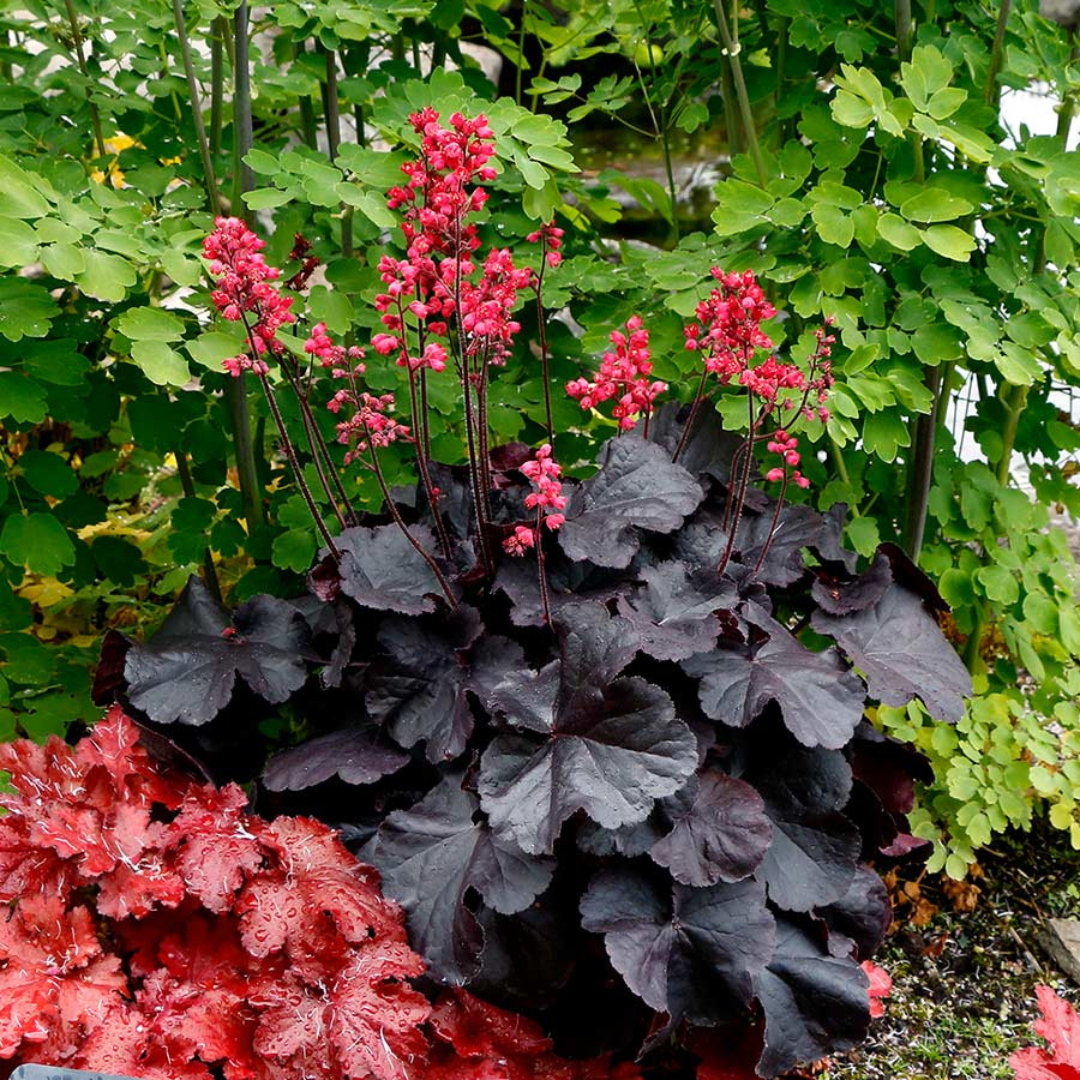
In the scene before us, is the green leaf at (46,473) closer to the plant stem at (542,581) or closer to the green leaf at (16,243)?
the green leaf at (16,243)

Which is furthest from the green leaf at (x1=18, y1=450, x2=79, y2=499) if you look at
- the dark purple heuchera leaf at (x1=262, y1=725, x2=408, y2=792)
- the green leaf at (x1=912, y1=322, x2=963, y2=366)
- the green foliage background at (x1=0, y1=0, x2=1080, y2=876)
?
the green leaf at (x1=912, y1=322, x2=963, y2=366)

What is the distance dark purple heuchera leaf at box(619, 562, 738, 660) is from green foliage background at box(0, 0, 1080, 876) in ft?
1.20

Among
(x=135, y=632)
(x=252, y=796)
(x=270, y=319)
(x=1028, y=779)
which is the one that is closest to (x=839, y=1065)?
(x=1028, y=779)

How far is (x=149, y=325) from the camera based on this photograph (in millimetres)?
1938

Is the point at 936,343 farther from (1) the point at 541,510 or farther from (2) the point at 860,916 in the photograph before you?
(2) the point at 860,916

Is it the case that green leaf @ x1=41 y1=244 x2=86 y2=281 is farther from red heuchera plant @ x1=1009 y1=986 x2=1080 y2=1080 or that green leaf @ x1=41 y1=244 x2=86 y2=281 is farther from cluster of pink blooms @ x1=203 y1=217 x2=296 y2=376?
red heuchera plant @ x1=1009 y1=986 x2=1080 y2=1080

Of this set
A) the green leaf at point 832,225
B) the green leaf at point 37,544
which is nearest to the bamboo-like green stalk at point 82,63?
the green leaf at point 37,544

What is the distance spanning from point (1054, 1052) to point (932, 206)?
1.40 m

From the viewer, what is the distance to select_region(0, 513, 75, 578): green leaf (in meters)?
2.28

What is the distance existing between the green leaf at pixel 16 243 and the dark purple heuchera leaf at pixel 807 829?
4.71 ft

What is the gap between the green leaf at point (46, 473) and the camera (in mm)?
2352

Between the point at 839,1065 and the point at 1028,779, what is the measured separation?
75 centimetres

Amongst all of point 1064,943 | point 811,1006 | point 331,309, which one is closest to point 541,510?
point 331,309

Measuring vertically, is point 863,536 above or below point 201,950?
above
